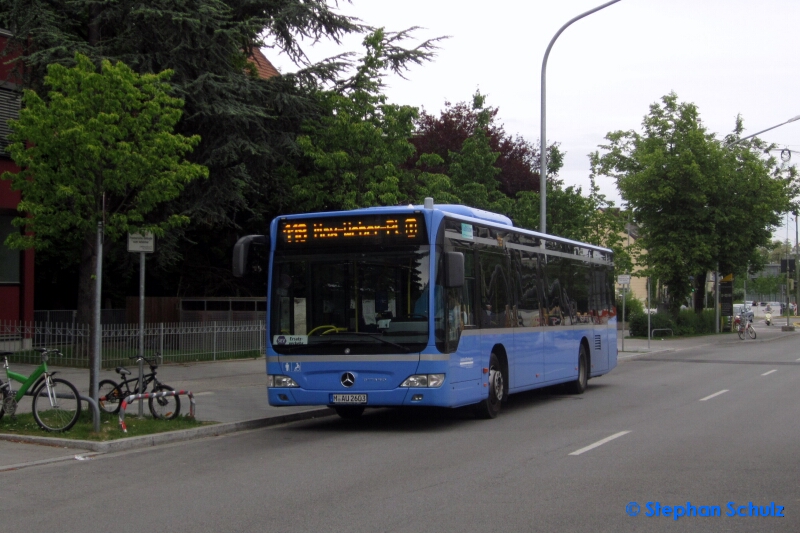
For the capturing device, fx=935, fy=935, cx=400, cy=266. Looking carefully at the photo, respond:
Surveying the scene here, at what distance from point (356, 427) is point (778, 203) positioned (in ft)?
126

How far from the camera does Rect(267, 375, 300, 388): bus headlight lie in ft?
41.3

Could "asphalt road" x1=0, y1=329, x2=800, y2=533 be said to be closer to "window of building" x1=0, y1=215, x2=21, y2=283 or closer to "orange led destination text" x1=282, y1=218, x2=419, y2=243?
"orange led destination text" x1=282, y1=218, x2=419, y2=243

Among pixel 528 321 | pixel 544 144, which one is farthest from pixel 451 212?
pixel 544 144

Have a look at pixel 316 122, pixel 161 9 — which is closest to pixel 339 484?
pixel 161 9

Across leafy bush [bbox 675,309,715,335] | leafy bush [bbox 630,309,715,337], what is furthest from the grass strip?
leafy bush [bbox 675,309,715,335]

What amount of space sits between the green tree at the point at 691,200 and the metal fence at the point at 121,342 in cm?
2687

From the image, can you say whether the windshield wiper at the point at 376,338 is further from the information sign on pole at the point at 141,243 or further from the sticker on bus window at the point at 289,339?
the information sign on pole at the point at 141,243

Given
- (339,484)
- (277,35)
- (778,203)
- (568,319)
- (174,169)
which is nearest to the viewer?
(339,484)

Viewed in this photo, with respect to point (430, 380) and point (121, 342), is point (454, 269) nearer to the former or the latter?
point (430, 380)

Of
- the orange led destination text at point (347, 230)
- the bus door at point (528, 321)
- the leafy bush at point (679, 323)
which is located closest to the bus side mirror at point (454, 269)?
the orange led destination text at point (347, 230)

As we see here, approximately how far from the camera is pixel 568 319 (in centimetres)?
1739

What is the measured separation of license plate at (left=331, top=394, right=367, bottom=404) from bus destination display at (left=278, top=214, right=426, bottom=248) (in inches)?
80.0

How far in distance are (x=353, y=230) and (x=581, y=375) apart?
25.1 ft

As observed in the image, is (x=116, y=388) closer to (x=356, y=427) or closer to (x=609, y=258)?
(x=356, y=427)
